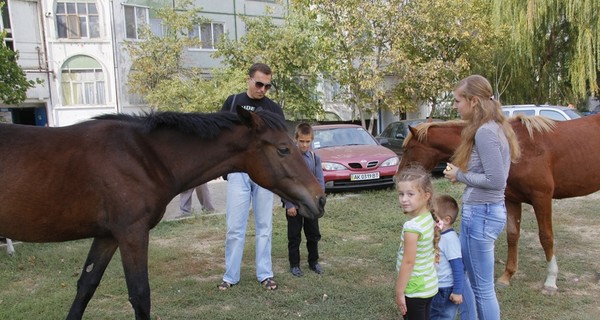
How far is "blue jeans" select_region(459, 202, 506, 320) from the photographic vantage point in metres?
2.87

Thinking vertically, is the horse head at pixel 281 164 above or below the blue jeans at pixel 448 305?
above

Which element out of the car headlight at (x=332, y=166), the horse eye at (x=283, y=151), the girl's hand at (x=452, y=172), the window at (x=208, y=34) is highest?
the window at (x=208, y=34)

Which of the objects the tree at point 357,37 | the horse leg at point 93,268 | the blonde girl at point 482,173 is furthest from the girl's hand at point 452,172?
the tree at point 357,37

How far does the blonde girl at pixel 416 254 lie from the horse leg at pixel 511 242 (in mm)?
2050

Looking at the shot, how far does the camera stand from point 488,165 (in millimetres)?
2730

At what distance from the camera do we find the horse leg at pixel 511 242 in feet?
13.7

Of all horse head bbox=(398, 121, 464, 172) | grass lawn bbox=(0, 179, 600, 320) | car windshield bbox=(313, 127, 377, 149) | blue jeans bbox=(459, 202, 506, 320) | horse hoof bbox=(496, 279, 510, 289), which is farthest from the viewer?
car windshield bbox=(313, 127, 377, 149)

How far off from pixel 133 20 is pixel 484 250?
22.9 metres

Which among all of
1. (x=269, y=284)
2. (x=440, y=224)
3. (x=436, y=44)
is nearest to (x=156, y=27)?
(x=436, y=44)

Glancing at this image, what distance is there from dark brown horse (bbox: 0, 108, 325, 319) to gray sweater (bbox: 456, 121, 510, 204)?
104 cm

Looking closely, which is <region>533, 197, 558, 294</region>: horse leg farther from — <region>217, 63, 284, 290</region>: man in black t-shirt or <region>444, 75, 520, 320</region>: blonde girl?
<region>217, 63, 284, 290</region>: man in black t-shirt

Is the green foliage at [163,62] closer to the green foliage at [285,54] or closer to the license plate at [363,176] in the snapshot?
the green foliage at [285,54]

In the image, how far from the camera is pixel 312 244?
15.3ft

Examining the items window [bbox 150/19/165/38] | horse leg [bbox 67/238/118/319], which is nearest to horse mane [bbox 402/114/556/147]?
horse leg [bbox 67/238/118/319]
